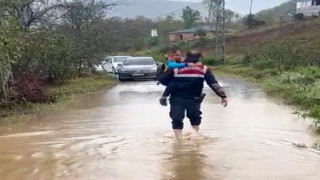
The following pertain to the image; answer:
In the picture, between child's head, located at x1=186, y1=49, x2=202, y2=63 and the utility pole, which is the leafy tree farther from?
child's head, located at x1=186, y1=49, x2=202, y2=63

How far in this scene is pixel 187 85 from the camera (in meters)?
9.15

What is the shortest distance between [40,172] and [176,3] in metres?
93.5

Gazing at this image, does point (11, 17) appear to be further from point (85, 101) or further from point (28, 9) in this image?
point (28, 9)

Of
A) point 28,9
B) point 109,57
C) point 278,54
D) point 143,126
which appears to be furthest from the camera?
point 109,57

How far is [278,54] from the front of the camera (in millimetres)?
29781

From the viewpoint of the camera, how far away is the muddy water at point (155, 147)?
7273mm

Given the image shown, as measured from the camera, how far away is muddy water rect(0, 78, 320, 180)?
23.9 ft

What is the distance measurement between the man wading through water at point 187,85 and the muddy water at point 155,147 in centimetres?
51

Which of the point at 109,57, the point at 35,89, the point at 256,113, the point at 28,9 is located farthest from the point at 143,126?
the point at 109,57

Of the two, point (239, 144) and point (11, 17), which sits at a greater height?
point (11, 17)

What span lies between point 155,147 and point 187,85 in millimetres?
1100

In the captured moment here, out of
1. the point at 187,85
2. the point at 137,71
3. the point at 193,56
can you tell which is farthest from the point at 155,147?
the point at 137,71

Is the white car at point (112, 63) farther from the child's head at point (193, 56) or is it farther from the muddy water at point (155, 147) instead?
the child's head at point (193, 56)

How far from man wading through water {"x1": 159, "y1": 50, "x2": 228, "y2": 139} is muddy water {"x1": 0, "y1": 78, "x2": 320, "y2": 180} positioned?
513 millimetres
